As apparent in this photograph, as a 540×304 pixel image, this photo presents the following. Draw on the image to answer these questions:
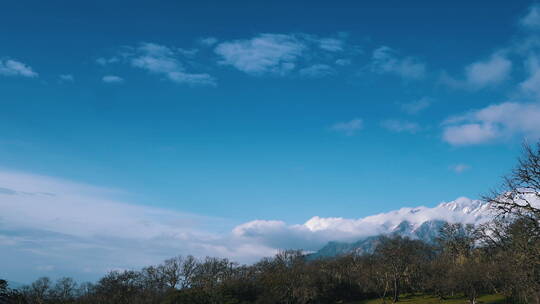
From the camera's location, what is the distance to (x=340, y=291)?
127938 mm

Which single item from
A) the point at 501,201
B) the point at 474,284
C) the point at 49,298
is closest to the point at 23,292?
the point at 49,298

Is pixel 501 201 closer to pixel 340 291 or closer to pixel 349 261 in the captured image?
pixel 340 291

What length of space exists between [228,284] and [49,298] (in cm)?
4706

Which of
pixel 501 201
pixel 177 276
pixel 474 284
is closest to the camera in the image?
pixel 501 201

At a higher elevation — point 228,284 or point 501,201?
point 501,201

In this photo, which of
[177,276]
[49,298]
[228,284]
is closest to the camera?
[49,298]

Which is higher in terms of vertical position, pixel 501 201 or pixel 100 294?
pixel 501 201

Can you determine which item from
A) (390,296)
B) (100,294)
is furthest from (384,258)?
(100,294)

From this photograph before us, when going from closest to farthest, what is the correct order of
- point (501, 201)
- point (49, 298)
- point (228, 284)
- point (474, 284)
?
point (501, 201), point (474, 284), point (49, 298), point (228, 284)

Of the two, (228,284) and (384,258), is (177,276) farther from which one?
(384,258)

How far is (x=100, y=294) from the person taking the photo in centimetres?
11162

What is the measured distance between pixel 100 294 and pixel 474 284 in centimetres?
9208

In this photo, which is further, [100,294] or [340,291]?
[340,291]

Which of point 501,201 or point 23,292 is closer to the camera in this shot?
point 501,201
